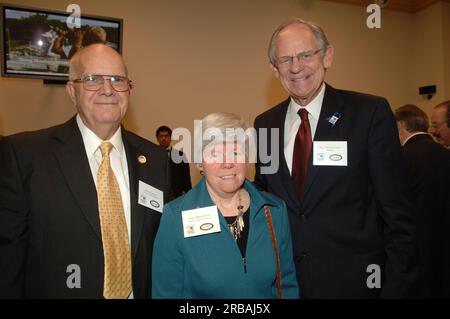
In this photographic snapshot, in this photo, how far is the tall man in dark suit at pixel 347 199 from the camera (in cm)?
185

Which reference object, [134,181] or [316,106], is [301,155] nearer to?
[316,106]

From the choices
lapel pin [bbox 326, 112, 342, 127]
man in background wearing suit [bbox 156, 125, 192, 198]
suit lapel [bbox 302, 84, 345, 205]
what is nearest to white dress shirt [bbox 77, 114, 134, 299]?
suit lapel [bbox 302, 84, 345, 205]

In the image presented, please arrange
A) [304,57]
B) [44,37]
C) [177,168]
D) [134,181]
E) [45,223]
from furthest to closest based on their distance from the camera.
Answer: [177,168] → [44,37] → [304,57] → [134,181] → [45,223]

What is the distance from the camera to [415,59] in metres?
8.53

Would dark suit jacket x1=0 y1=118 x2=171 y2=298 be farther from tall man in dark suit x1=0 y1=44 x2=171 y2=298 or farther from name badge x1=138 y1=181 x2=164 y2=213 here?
name badge x1=138 y1=181 x2=164 y2=213

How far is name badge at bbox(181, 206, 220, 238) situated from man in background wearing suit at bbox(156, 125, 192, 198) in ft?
13.8

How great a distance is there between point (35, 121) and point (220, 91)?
11.4ft

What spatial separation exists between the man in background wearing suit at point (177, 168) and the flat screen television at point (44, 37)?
169cm

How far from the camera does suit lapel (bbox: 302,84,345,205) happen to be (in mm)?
1955

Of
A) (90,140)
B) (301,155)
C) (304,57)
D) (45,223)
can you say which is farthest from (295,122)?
(45,223)

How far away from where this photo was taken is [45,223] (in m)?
1.74

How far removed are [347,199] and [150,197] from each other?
42.9 inches

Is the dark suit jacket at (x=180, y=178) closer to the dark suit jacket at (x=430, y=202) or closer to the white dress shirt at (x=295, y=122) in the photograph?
the dark suit jacket at (x=430, y=202)

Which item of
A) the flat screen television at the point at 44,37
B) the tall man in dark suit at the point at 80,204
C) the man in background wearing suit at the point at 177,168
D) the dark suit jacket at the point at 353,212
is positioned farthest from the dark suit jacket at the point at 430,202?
the flat screen television at the point at 44,37
